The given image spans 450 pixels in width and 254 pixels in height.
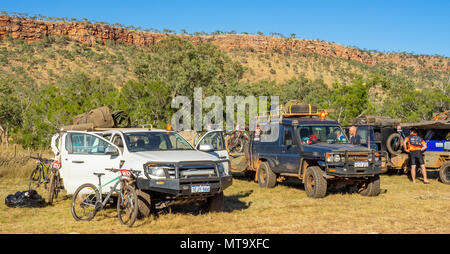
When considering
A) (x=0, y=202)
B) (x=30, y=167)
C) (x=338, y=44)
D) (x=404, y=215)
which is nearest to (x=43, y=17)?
(x=338, y=44)

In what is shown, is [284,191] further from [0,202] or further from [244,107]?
[244,107]

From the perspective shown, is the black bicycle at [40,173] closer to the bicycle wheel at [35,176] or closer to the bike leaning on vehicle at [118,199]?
the bicycle wheel at [35,176]

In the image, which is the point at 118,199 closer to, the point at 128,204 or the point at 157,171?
the point at 128,204

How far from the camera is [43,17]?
260 ft

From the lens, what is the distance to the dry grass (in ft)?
25.6

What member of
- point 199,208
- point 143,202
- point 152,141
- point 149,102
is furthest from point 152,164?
point 149,102

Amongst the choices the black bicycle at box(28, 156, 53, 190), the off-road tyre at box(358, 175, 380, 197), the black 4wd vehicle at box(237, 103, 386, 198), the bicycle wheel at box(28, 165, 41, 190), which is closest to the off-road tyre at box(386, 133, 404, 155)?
the black 4wd vehicle at box(237, 103, 386, 198)

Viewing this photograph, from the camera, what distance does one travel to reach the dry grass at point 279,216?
7789 mm

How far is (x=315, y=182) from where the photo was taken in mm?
10977

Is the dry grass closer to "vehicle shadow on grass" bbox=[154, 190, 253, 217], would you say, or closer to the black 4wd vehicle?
"vehicle shadow on grass" bbox=[154, 190, 253, 217]

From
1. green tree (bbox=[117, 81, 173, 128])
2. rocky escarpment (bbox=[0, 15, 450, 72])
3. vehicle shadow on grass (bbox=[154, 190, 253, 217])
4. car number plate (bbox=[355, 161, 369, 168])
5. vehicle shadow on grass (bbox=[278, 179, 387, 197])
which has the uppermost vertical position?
rocky escarpment (bbox=[0, 15, 450, 72])

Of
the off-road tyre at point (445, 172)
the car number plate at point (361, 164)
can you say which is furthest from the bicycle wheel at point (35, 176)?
the off-road tyre at point (445, 172)

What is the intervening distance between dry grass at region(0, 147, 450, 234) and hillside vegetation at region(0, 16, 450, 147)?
1727 cm

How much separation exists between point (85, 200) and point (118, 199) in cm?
102
